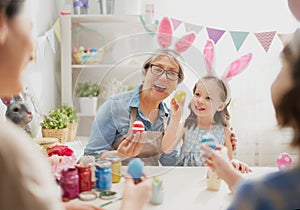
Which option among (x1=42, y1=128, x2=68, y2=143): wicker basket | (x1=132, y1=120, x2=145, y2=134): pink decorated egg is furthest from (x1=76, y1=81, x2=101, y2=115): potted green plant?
(x1=42, y1=128, x2=68, y2=143): wicker basket

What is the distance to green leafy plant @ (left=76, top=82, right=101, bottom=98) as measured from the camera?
1.10 metres

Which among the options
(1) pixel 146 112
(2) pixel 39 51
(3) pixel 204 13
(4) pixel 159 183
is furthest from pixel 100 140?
(3) pixel 204 13

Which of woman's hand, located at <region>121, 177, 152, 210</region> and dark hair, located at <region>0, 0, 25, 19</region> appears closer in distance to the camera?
dark hair, located at <region>0, 0, 25, 19</region>

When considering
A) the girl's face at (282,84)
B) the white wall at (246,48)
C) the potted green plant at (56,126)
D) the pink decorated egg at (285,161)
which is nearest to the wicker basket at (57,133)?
the potted green plant at (56,126)

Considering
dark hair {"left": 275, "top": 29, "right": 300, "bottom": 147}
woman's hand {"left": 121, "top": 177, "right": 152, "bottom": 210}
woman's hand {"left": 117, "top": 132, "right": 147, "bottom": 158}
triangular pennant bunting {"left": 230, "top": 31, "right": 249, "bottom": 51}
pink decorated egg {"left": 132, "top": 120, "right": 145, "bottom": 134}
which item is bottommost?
A: woman's hand {"left": 117, "top": 132, "right": 147, "bottom": 158}

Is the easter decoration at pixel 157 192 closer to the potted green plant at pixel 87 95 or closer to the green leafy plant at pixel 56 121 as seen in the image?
the potted green plant at pixel 87 95

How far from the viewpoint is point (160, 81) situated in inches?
40.0

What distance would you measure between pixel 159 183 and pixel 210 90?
12.2 inches

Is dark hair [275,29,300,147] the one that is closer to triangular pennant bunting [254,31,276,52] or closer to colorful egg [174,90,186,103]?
colorful egg [174,90,186,103]

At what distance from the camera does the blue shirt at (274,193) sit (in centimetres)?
35

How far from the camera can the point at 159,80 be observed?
3.34 ft

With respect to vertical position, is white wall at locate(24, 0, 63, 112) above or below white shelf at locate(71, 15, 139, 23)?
below

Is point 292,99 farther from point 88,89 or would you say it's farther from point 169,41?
point 88,89

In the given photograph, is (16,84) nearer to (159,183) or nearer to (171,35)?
(159,183)
